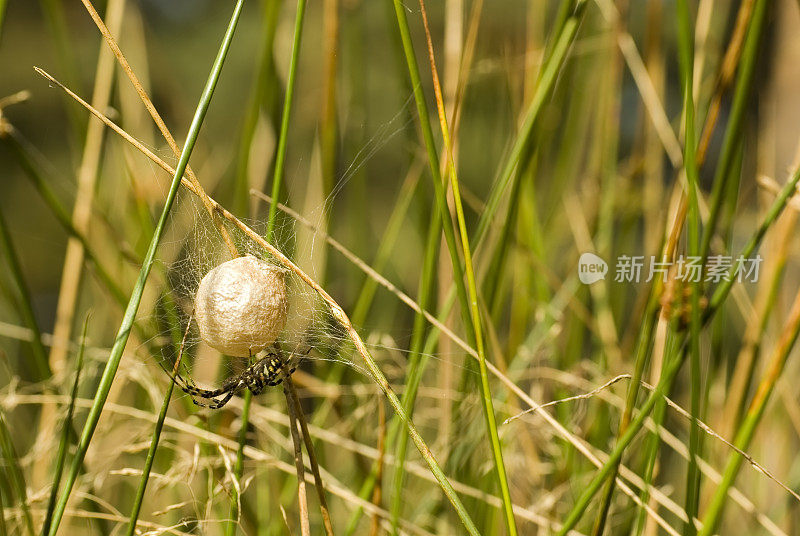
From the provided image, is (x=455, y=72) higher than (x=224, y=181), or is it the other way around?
(x=455, y=72)

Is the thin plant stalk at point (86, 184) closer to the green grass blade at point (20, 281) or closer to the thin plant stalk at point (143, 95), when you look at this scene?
the green grass blade at point (20, 281)

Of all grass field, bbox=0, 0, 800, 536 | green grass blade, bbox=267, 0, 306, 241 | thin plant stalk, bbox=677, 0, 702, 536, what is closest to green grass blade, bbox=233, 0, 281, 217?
grass field, bbox=0, 0, 800, 536

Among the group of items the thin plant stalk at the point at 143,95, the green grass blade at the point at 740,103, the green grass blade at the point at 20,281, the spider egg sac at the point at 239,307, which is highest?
the green grass blade at the point at 740,103

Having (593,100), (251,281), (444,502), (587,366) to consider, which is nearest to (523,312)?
(587,366)

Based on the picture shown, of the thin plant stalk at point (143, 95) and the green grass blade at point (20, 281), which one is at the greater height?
the thin plant stalk at point (143, 95)

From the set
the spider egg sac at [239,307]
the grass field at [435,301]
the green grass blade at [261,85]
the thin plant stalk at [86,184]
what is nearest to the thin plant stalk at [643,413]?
the grass field at [435,301]

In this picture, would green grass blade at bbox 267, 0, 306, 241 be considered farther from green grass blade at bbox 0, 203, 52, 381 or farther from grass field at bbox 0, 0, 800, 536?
green grass blade at bbox 0, 203, 52, 381

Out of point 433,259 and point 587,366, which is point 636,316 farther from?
point 433,259
